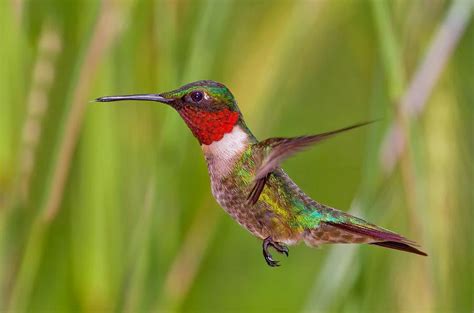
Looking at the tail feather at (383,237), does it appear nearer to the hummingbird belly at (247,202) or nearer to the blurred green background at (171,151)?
the hummingbird belly at (247,202)

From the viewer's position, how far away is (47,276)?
0.76m

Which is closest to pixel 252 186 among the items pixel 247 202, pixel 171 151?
pixel 247 202

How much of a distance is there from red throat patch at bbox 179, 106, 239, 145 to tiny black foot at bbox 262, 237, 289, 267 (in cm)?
5

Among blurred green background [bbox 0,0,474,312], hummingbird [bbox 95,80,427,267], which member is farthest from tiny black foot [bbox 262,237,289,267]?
blurred green background [bbox 0,0,474,312]

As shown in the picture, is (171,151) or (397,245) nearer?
(397,245)

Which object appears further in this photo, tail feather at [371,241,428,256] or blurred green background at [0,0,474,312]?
blurred green background at [0,0,474,312]

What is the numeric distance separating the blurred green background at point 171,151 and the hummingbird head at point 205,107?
110mm

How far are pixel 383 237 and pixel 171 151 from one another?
0.89 ft

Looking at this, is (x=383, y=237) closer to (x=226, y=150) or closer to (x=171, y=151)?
(x=226, y=150)

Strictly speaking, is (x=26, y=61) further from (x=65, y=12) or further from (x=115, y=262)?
(x=115, y=262)

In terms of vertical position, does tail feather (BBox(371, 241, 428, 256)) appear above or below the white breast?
below

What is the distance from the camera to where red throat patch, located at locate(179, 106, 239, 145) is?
335 mm

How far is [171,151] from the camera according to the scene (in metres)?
0.56

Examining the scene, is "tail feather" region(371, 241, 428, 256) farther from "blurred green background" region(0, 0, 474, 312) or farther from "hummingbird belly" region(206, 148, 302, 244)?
"blurred green background" region(0, 0, 474, 312)
